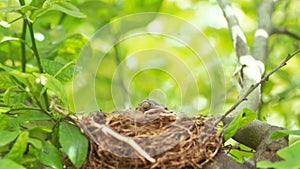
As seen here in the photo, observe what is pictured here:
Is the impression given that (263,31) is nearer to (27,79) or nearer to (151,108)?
(151,108)

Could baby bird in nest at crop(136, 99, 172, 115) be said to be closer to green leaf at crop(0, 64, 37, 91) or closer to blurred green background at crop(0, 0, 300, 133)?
blurred green background at crop(0, 0, 300, 133)

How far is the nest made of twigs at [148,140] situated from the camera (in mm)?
1089

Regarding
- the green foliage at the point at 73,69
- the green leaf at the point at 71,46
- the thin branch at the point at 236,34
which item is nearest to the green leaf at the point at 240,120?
the green foliage at the point at 73,69

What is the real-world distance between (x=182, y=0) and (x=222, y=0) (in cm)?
59

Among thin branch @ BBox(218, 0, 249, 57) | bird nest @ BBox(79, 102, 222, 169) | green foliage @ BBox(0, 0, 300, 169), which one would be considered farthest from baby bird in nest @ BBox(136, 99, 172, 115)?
thin branch @ BBox(218, 0, 249, 57)

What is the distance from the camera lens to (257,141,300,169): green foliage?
92cm

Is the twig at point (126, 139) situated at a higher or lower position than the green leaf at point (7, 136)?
higher

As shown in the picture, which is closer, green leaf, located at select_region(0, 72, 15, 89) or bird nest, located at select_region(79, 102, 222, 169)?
bird nest, located at select_region(79, 102, 222, 169)

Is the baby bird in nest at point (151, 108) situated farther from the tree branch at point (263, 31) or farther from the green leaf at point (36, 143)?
the tree branch at point (263, 31)

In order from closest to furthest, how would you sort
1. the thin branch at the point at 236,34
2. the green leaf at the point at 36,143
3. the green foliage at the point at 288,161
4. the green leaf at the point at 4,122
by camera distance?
1. the green foliage at the point at 288,161
2. the green leaf at the point at 36,143
3. the green leaf at the point at 4,122
4. the thin branch at the point at 236,34

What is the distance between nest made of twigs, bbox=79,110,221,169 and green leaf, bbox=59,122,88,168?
2 cm

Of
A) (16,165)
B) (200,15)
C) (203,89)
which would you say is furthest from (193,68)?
(200,15)

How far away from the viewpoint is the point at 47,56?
1.68 metres

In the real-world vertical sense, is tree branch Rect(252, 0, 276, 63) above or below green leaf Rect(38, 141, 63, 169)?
above
